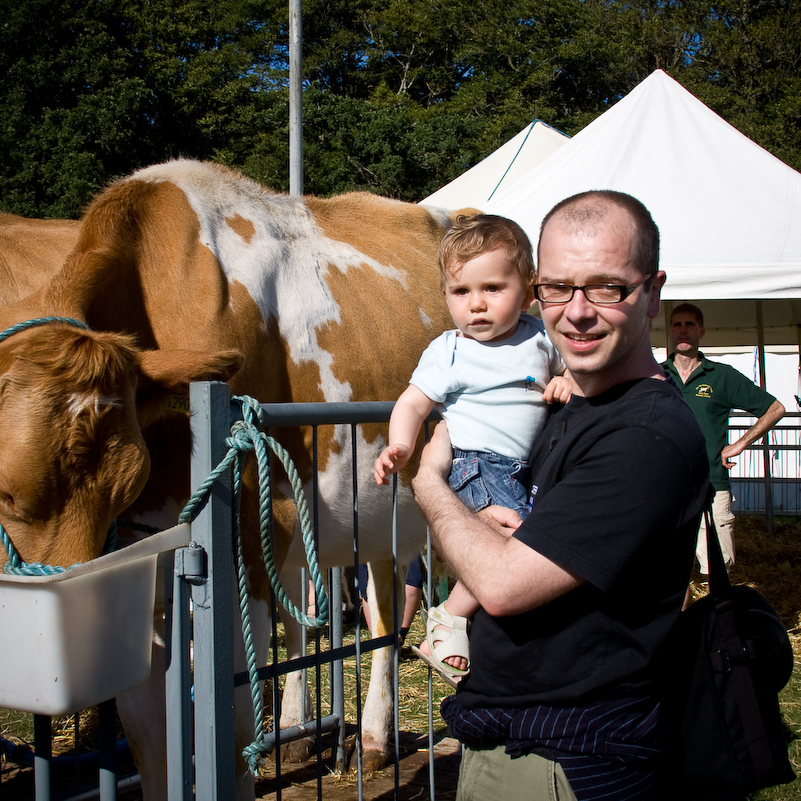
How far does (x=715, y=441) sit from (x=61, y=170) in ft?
63.7

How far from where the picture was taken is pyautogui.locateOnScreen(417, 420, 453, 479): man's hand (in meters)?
1.93

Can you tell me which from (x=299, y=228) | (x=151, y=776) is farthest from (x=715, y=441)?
(x=151, y=776)

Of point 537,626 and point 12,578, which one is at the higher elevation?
point 12,578

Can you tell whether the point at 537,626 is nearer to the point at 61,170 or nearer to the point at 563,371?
the point at 563,371

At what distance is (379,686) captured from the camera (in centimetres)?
394

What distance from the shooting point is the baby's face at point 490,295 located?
2182mm

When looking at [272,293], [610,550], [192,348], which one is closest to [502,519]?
[610,550]

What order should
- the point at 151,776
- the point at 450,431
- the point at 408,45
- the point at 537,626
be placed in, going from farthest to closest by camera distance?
the point at 408,45, the point at 151,776, the point at 450,431, the point at 537,626

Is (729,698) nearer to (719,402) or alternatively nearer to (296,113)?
(719,402)

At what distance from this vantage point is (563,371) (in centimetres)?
222

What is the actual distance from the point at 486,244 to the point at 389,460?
2.19 ft

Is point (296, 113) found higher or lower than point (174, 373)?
higher

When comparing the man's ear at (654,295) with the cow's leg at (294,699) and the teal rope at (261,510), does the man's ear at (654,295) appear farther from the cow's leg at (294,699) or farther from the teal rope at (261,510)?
the cow's leg at (294,699)

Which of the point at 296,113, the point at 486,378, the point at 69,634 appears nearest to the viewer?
the point at 69,634
